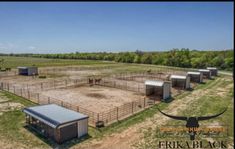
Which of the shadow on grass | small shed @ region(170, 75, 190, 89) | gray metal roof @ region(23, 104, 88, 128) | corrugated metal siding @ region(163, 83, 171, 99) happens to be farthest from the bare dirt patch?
small shed @ region(170, 75, 190, 89)

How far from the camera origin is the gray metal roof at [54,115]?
40.6 feet

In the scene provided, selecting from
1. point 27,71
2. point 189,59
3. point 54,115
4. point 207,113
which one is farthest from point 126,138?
point 189,59

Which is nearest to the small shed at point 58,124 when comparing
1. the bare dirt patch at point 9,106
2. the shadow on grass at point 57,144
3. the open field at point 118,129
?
the shadow on grass at point 57,144

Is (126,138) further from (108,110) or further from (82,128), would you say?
(108,110)

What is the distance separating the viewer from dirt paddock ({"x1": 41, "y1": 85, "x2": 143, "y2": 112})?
20.1 meters

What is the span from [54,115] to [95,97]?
10.2 metres

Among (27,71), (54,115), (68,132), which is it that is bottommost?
(68,132)

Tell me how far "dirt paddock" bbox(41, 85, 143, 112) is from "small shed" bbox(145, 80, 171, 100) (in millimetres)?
1515

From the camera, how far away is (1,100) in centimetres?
2144

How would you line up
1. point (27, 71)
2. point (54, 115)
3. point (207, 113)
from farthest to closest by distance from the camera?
point (27, 71), point (207, 113), point (54, 115)

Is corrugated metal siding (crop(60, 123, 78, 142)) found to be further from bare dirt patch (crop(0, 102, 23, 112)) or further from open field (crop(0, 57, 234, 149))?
bare dirt patch (crop(0, 102, 23, 112))

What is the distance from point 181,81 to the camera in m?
30.1

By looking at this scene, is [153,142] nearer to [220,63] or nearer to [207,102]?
[207,102]

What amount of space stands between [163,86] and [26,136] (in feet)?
48.4
